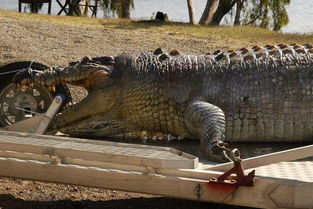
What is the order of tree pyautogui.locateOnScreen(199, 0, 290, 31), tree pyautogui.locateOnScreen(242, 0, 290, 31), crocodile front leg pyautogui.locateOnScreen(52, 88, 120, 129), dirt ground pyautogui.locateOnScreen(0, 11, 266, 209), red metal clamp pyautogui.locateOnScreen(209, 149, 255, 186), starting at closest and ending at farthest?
red metal clamp pyautogui.locateOnScreen(209, 149, 255, 186) < dirt ground pyautogui.locateOnScreen(0, 11, 266, 209) < crocodile front leg pyautogui.locateOnScreen(52, 88, 120, 129) < tree pyautogui.locateOnScreen(199, 0, 290, 31) < tree pyautogui.locateOnScreen(242, 0, 290, 31)

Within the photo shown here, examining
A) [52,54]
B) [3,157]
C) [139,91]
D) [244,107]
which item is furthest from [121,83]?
[52,54]

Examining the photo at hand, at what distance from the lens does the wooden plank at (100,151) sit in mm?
4160

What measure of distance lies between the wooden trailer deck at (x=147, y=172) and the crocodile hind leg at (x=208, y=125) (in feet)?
1.11

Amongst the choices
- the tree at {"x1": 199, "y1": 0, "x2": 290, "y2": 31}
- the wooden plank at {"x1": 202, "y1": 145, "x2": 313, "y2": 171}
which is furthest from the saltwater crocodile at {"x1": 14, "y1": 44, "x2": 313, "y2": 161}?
the tree at {"x1": 199, "y1": 0, "x2": 290, "y2": 31}

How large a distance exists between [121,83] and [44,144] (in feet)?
4.00

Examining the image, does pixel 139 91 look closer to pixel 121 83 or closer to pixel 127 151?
pixel 121 83

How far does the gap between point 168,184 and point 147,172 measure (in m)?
0.15

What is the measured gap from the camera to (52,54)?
10.3m

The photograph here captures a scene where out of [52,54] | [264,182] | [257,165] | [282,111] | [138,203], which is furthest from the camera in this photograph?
[52,54]

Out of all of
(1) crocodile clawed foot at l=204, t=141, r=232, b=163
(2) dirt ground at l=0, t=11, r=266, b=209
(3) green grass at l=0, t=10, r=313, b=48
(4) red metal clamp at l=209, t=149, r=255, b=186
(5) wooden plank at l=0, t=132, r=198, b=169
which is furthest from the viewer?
(3) green grass at l=0, t=10, r=313, b=48

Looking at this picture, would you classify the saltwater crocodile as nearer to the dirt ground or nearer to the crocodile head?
the crocodile head

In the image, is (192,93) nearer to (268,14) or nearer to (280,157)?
(280,157)

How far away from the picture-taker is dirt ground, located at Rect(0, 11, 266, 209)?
497 centimetres

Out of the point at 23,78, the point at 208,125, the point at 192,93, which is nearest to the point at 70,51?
the point at 23,78
